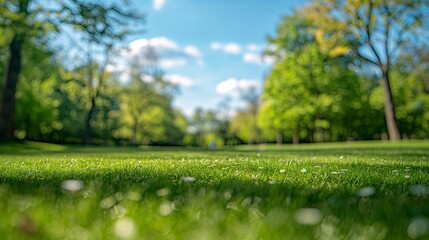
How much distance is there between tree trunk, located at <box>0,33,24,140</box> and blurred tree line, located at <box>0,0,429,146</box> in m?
0.06

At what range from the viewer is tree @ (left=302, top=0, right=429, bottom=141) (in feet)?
85.3

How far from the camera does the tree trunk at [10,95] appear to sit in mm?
22828

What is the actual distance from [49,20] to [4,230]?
17.2 metres

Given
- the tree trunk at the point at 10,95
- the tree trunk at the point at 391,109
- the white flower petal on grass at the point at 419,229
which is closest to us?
the white flower petal on grass at the point at 419,229

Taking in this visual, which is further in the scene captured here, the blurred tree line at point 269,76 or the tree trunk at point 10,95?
the tree trunk at point 10,95

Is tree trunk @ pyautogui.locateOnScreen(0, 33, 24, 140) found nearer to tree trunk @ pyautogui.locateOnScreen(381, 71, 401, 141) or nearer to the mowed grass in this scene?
the mowed grass

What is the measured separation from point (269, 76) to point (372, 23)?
15.4m

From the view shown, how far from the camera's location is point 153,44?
4809 centimetres

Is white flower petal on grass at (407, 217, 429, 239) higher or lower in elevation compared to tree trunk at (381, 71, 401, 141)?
lower

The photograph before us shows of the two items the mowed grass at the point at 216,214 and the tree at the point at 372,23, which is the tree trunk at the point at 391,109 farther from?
the mowed grass at the point at 216,214

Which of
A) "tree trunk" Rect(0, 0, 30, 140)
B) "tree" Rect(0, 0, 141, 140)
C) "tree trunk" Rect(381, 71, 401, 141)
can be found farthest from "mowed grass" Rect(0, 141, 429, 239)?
"tree trunk" Rect(381, 71, 401, 141)

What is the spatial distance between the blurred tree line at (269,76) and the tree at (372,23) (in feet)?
0.23

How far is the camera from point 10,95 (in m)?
23.3

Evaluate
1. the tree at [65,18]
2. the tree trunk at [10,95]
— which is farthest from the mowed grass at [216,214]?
the tree trunk at [10,95]
